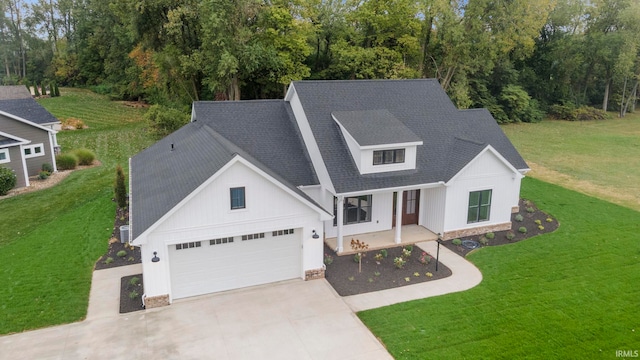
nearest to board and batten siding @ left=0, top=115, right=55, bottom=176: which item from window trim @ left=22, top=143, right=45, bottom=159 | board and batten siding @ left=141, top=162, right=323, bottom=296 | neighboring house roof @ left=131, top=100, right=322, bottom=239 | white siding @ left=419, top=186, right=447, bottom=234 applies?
window trim @ left=22, top=143, right=45, bottom=159

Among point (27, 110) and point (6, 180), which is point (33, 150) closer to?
point (6, 180)

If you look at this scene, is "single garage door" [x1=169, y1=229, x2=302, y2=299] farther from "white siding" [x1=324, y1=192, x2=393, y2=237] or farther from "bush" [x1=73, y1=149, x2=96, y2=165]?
"bush" [x1=73, y1=149, x2=96, y2=165]

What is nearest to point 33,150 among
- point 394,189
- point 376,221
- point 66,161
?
point 66,161

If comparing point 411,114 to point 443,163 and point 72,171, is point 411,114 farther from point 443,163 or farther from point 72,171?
point 72,171

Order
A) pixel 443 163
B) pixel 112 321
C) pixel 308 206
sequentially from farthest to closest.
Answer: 1. pixel 443 163
2. pixel 308 206
3. pixel 112 321

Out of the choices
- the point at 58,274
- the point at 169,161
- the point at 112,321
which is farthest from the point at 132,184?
the point at 112,321

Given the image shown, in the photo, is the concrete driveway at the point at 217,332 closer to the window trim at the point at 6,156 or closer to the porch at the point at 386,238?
the porch at the point at 386,238
